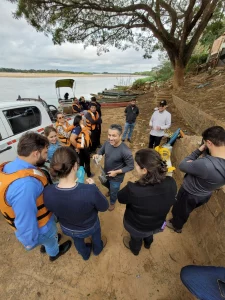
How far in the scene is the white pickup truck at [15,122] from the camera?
9.13ft

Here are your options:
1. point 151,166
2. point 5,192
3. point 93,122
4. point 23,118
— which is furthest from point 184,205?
point 23,118

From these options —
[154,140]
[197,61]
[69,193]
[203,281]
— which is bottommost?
[154,140]

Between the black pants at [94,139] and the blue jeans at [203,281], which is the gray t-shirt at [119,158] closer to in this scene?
the blue jeans at [203,281]

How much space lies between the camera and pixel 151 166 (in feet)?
4.37

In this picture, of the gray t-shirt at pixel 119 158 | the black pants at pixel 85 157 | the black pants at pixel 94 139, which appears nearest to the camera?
the gray t-shirt at pixel 119 158

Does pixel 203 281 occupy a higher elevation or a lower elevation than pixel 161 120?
lower

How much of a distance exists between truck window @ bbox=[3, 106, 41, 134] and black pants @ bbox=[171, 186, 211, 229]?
3254 millimetres

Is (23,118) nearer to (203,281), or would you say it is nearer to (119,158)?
(119,158)

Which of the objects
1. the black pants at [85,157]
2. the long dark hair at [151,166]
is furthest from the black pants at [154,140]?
the long dark hair at [151,166]

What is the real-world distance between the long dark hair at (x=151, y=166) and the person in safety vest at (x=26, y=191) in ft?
3.18

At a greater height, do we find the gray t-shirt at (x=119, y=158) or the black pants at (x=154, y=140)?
the gray t-shirt at (x=119, y=158)

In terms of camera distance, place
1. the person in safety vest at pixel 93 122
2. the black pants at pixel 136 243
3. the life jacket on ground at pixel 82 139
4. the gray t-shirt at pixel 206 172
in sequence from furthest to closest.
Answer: the person in safety vest at pixel 93 122
the life jacket on ground at pixel 82 139
the black pants at pixel 136 243
the gray t-shirt at pixel 206 172

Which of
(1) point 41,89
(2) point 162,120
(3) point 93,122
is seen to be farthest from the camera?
(1) point 41,89

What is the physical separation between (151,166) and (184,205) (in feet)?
4.28
